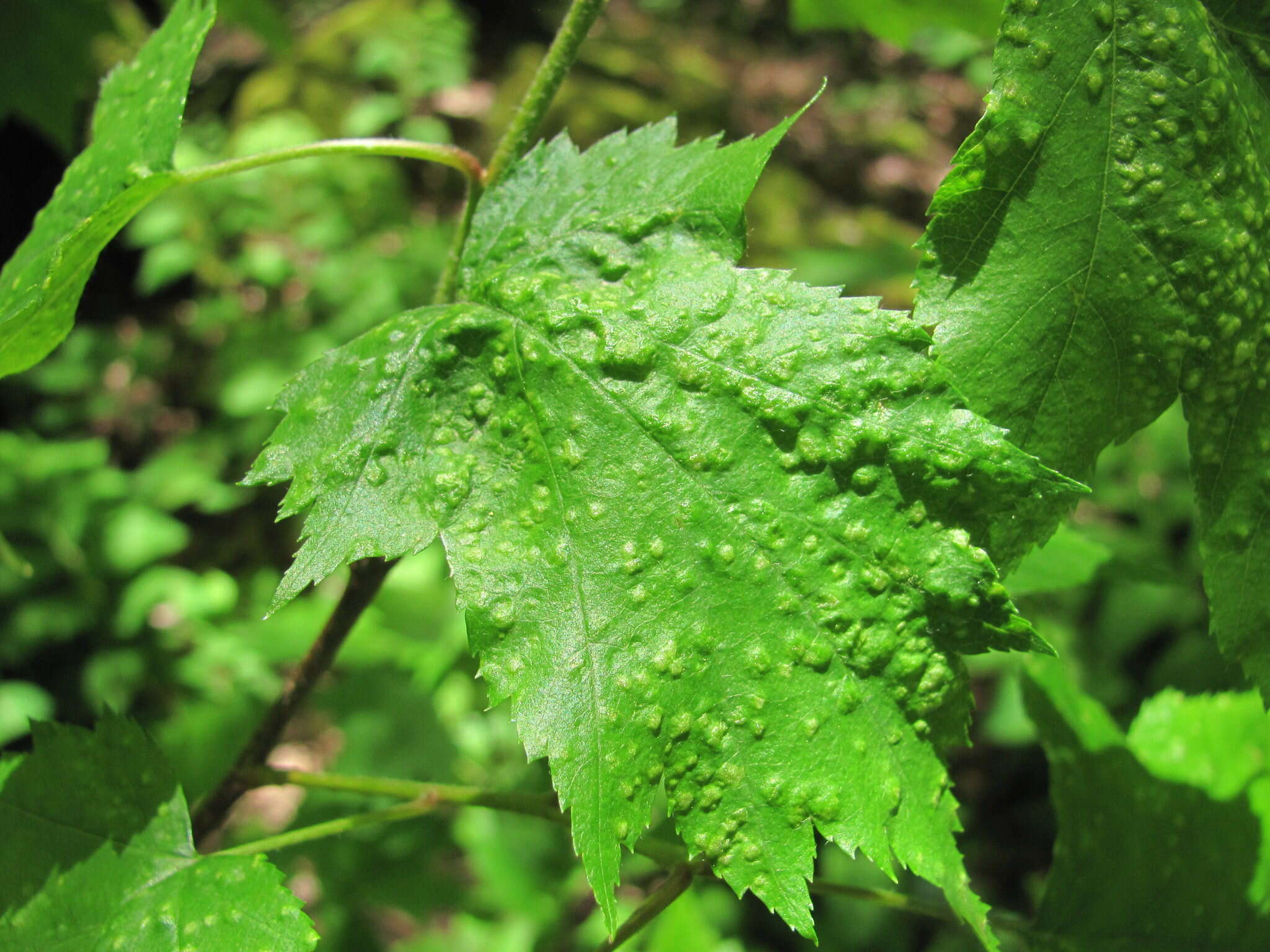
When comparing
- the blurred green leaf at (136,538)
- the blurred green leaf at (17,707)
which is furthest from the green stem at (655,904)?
the blurred green leaf at (136,538)

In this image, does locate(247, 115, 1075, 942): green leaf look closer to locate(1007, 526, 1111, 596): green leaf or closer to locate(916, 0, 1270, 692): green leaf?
locate(916, 0, 1270, 692): green leaf

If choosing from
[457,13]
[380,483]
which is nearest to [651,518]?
[380,483]

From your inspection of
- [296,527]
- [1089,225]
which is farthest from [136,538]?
[1089,225]

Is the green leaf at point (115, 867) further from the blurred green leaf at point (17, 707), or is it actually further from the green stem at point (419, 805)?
the blurred green leaf at point (17, 707)

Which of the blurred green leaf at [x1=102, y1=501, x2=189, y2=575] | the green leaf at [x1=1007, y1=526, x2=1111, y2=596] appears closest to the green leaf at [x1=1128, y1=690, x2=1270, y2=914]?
the green leaf at [x1=1007, y1=526, x2=1111, y2=596]

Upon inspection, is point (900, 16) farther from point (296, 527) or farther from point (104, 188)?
point (296, 527)

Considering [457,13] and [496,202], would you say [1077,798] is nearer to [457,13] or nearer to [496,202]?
[496,202]
